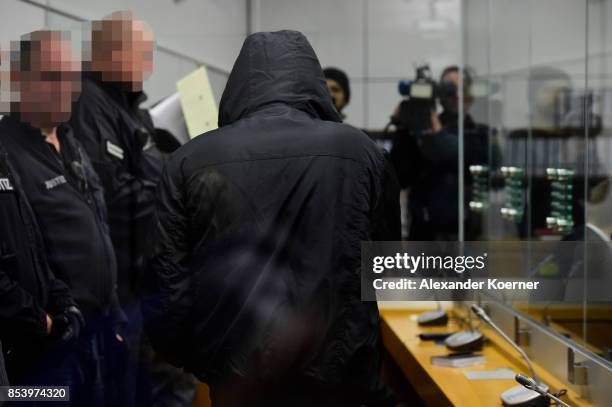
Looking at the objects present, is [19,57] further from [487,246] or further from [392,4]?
[487,246]

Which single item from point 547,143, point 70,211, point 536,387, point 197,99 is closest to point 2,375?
point 70,211

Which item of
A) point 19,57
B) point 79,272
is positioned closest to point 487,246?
point 79,272

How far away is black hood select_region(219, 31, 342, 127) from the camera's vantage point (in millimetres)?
1698

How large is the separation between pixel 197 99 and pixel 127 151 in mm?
227

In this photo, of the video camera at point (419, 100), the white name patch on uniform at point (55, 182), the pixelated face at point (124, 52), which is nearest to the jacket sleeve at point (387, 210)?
the video camera at point (419, 100)

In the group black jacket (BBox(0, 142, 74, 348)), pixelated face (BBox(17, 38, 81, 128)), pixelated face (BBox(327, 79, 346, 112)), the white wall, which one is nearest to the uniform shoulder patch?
black jacket (BBox(0, 142, 74, 348))

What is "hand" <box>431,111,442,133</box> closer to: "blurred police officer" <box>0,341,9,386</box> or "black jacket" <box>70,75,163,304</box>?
"black jacket" <box>70,75,163,304</box>

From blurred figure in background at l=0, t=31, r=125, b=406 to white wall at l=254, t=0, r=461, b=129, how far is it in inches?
18.9

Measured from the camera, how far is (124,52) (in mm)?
1965

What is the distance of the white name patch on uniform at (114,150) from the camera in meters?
2.05

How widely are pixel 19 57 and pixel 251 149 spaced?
0.60 m

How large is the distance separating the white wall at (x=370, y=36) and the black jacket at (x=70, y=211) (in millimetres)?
537

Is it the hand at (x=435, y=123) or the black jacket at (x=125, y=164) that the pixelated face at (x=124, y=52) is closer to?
the black jacket at (x=125, y=164)

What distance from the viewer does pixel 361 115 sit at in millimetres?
2049
